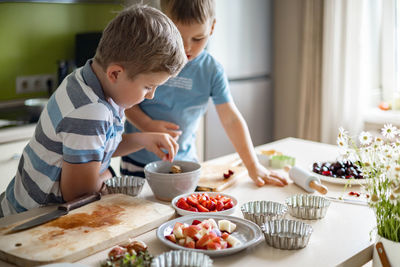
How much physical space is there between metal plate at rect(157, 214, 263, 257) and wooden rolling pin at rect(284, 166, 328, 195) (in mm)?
368

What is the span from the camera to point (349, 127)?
3447 mm

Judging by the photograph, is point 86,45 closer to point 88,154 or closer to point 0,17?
point 0,17

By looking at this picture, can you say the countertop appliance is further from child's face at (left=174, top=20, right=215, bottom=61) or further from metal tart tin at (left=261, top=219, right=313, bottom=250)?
metal tart tin at (left=261, top=219, right=313, bottom=250)

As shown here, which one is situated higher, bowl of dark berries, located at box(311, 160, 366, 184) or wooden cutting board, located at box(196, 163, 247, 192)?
bowl of dark berries, located at box(311, 160, 366, 184)

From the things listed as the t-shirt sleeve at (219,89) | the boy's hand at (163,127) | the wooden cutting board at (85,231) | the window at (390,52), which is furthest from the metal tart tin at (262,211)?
the window at (390,52)

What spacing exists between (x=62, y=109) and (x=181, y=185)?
382mm

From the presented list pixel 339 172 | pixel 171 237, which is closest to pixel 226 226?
pixel 171 237

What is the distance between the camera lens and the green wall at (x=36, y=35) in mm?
3090

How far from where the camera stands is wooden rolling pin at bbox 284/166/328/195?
1.49 m

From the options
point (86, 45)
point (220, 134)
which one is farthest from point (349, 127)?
point (86, 45)

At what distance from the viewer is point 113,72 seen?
1.32 metres

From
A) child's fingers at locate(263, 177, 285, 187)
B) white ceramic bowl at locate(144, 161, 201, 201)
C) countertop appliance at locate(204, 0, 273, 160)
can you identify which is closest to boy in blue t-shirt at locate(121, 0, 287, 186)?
child's fingers at locate(263, 177, 285, 187)

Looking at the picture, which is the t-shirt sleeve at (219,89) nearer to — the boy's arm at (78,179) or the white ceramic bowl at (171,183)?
the white ceramic bowl at (171,183)

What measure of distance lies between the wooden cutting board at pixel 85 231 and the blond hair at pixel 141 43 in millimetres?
338
